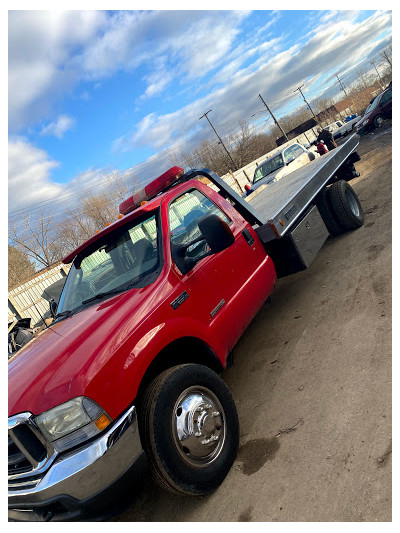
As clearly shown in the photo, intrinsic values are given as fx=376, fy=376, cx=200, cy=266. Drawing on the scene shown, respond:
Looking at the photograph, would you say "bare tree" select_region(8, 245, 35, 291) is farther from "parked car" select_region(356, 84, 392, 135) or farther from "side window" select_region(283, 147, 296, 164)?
"parked car" select_region(356, 84, 392, 135)

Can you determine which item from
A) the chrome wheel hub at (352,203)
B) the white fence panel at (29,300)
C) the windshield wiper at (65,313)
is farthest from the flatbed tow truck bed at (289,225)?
the white fence panel at (29,300)

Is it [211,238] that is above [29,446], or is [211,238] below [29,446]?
above

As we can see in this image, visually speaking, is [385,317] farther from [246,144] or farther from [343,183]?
[246,144]

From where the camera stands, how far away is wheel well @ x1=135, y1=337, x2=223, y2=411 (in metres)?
2.58

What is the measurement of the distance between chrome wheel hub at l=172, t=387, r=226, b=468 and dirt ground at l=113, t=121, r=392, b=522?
12.5 inches

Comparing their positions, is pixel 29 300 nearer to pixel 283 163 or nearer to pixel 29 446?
pixel 283 163

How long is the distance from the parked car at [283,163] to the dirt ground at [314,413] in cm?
861

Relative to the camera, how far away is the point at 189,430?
2.47 m

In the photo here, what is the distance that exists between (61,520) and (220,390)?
1277mm

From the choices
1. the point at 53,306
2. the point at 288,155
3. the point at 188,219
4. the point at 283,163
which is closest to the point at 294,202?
the point at 188,219

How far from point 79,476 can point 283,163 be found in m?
13.2

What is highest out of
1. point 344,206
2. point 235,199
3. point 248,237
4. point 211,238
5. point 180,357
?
point 235,199

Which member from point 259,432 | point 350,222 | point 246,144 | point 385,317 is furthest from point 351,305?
point 246,144

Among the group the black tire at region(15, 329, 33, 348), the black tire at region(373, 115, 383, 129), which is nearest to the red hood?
the black tire at region(15, 329, 33, 348)
